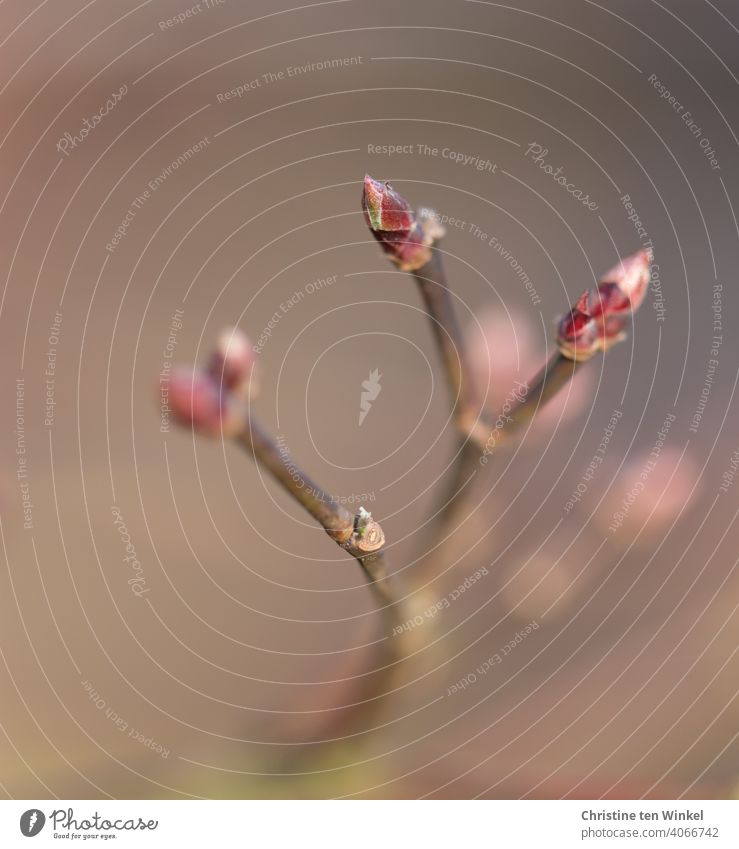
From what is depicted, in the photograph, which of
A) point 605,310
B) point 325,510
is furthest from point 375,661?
point 605,310

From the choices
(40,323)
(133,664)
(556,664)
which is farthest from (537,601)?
(40,323)

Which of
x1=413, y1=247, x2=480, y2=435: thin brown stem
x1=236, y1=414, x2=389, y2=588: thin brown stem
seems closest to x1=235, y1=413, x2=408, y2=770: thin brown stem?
x1=236, y1=414, x2=389, y2=588: thin brown stem

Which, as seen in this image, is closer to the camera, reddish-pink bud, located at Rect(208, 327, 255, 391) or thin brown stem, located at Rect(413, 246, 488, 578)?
reddish-pink bud, located at Rect(208, 327, 255, 391)

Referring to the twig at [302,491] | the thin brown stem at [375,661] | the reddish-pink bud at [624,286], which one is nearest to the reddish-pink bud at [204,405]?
the twig at [302,491]

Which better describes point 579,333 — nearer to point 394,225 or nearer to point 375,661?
point 394,225

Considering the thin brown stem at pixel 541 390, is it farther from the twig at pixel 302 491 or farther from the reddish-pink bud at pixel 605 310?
the twig at pixel 302 491

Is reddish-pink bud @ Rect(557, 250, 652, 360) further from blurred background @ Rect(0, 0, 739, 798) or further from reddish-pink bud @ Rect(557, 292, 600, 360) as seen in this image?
blurred background @ Rect(0, 0, 739, 798)

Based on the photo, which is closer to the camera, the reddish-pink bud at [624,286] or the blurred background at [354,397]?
the reddish-pink bud at [624,286]
